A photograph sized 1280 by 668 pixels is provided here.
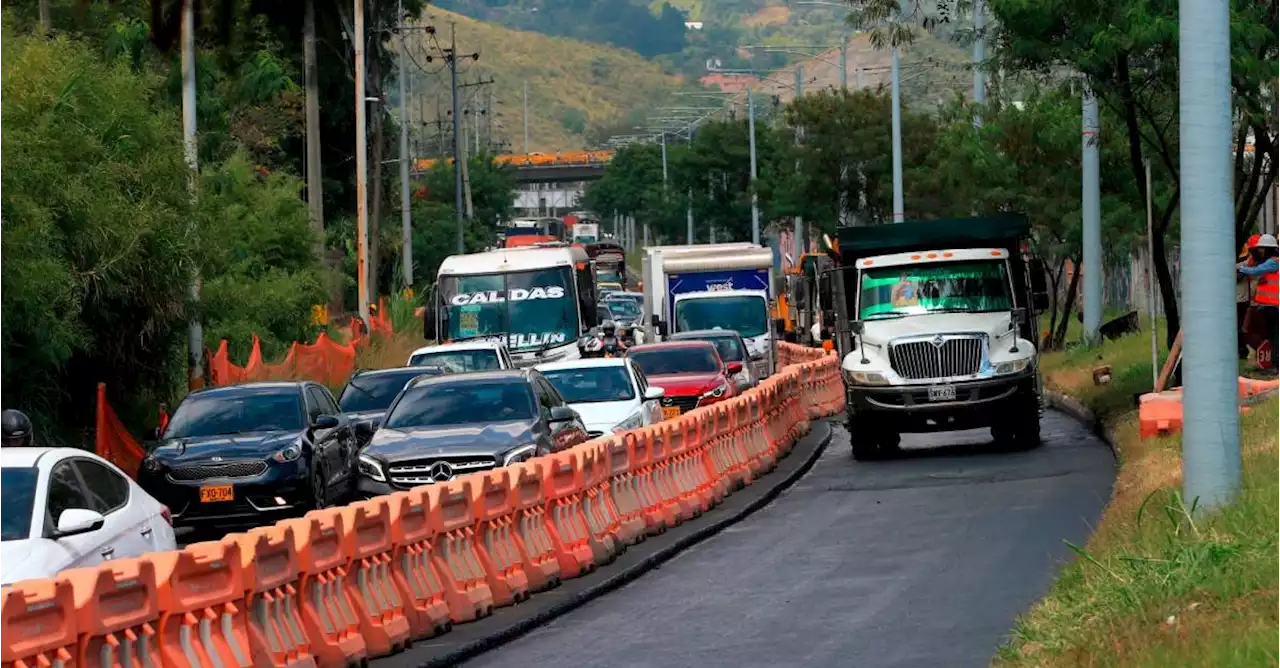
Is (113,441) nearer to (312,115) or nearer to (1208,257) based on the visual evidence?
(1208,257)

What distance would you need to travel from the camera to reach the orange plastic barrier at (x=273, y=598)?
1202 centimetres

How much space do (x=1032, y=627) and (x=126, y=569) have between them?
15.1 ft

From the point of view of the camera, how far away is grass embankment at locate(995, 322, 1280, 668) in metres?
9.58

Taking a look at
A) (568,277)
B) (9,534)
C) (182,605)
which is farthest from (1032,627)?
(568,277)

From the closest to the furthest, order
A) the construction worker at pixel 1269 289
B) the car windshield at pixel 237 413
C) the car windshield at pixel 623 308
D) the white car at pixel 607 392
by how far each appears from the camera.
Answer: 1. the car windshield at pixel 237 413
2. the construction worker at pixel 1269 289
3. the white car at pixel 607 392
4. the car windshield at pixel 623 308

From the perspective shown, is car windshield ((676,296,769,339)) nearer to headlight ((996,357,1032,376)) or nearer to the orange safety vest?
headlight ((996,357,1032,376))

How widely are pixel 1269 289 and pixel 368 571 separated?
15.8m

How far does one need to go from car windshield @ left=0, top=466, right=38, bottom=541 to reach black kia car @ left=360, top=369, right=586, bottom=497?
676 centimetres

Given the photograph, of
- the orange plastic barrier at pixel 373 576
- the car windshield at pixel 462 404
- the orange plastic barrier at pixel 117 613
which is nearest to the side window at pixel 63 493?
the orange plastic barrier at pixel 373 576

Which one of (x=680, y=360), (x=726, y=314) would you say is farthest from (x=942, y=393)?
(x=726, y=314)

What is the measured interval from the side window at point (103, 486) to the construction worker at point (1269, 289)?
16026 millimetres

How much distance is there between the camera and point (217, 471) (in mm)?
23047

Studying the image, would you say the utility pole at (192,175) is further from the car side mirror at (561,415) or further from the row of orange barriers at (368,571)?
the car side mirror at (561,415)

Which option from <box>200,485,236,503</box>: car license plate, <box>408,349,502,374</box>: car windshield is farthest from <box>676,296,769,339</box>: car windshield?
<box>200,485,236,503</box>: car license plate
